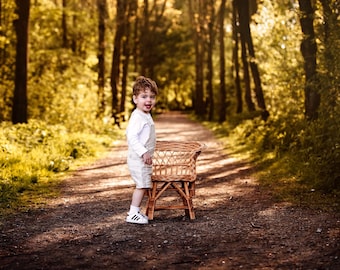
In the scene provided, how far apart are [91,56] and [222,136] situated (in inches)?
422

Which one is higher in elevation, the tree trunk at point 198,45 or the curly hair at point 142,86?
the tree trunk at point 198,45

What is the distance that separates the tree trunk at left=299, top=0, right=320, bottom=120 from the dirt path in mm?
4956

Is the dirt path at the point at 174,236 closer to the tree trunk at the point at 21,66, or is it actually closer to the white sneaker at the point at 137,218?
the white sneaker at the point at 137,218

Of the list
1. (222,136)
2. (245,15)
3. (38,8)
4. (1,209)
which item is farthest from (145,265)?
(38,8)

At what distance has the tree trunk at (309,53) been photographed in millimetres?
12477

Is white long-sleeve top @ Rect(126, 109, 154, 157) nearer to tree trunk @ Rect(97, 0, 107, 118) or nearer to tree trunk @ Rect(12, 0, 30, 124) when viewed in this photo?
tree trunk @ Rect(12, 0, 30, 124)

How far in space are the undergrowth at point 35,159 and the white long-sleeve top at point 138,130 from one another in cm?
228

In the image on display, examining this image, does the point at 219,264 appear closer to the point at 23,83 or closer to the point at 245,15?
the point at 23,83

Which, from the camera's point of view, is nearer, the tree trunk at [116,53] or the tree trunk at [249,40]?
the tree trunk at [249,40]

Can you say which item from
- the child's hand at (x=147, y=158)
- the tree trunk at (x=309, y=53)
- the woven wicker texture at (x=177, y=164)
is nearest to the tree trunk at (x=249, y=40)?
the tree trunk at (x=309, y=53)

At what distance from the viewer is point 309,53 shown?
42.9 feet

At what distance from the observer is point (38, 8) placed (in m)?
22.7

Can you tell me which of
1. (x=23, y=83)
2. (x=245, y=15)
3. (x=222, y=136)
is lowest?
(x=222, y=136)

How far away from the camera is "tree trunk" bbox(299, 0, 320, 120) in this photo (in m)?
12.5
